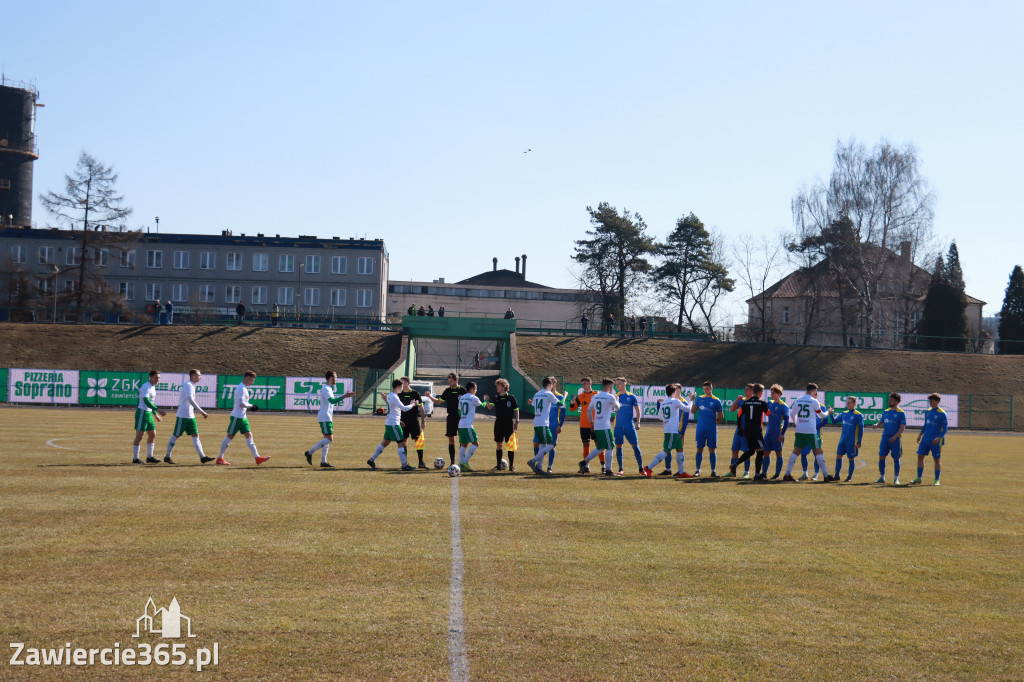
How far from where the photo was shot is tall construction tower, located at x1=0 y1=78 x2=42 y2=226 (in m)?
86.4

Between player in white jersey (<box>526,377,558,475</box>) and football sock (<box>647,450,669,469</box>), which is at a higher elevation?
player in white jersey (<box>526,377,558,475</box>)

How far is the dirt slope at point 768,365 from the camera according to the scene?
59.5 m

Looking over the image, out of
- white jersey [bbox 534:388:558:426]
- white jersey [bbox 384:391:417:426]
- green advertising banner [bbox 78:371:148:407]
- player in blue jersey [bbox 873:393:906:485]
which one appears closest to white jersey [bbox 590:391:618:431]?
white jersey [bbox 534:388:558:426]

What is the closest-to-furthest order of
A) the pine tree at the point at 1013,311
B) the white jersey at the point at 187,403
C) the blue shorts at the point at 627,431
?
the white jersey at the point at 187,403
the blue shorts at the point at 627,431
the pine tree at the point at 1013,311

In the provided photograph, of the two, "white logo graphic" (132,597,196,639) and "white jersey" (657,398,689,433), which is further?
"white jersey" (657,398,689,433)

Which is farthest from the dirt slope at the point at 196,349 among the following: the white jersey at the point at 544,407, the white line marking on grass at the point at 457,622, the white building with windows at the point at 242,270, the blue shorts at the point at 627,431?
the white line marking on grass at the point at 457,622

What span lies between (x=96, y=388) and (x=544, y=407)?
36800 mm

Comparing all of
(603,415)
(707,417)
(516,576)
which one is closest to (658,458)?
(707,417)

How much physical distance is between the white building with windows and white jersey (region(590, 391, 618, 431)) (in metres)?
70.6

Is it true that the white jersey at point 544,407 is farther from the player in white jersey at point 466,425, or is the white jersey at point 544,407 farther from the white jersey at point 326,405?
the white jersey at point 326,405

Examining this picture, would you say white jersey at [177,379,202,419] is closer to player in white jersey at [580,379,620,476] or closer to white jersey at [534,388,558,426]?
white jersey at [534,388,558,426]

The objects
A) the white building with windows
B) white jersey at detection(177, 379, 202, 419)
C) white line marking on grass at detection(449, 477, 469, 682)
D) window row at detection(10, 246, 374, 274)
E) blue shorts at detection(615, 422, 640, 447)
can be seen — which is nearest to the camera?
white line marking on grass at detection(449, 477, 469, 682)

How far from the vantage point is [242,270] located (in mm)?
87750

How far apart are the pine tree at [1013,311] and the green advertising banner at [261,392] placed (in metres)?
64.5
